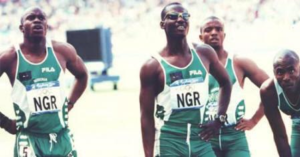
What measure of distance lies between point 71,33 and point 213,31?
46.8 ft

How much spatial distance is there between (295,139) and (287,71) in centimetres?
72

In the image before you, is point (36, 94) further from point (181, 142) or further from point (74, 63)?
point (181, 142)

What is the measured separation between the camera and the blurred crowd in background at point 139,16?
25295mm

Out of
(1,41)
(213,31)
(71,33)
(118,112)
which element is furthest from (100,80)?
(213,31)

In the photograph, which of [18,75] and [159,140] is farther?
[18,75]

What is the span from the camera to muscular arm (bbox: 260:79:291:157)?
486cm

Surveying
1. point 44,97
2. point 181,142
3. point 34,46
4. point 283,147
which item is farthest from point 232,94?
point 34,46

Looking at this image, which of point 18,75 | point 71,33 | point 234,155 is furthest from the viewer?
point 71,33

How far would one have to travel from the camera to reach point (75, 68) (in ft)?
18.5

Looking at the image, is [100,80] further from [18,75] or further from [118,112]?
[18,75]

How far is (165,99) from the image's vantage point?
4680mm

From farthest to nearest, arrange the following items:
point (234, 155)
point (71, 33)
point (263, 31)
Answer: point (263, 31) → point (71, 33) → point (234, 155)

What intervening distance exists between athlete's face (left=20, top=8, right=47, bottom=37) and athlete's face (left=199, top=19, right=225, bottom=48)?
4.75 ft

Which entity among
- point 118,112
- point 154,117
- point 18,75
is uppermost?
point 18,75
